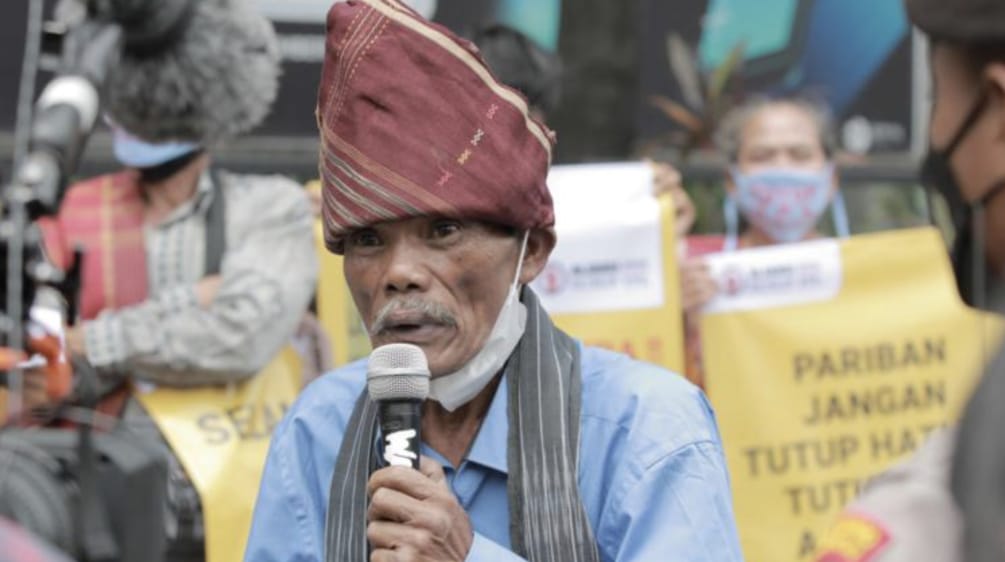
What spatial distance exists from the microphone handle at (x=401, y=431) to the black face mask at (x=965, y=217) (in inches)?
35.4

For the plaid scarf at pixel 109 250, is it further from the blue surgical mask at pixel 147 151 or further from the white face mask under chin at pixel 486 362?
the white face mask under chin at pixel 486 362

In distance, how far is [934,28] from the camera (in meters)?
2.28

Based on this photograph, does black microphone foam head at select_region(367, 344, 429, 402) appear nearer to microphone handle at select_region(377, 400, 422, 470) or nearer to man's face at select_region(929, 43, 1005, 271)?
microphone handle at select_region(377, 400, 422, 470)

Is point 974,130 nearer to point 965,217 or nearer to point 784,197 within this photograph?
point 965,217

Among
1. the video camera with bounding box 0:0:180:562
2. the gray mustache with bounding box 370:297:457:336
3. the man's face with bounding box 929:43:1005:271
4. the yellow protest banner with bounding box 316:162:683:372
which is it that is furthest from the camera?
the yellow protest banner with bounding box 316:162:683:372

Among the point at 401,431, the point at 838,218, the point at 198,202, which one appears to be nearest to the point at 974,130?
the point at 401,431

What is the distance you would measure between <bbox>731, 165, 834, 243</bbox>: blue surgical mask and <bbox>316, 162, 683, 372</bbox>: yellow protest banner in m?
0.69

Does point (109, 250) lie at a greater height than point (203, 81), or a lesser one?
lesser

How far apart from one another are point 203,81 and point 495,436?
2.69m

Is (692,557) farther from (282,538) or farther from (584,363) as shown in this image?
(282,538)

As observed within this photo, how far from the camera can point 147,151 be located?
594 centimetres

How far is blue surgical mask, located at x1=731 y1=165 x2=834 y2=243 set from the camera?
6.84 meters

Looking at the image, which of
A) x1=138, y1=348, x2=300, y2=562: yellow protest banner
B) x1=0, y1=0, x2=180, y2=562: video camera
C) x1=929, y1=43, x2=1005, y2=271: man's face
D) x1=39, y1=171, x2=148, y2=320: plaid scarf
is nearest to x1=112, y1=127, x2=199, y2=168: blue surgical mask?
x1=39, y1=171, x2=148, y2=320: plaid scarf

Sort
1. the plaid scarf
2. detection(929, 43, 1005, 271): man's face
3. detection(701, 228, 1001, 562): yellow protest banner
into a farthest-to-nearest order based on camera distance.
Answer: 1. detection(701, 228, 1001, 562): yellow protest banner
2. the plaid scarf
3. detection(929, 43, 1005, 271): man's face
